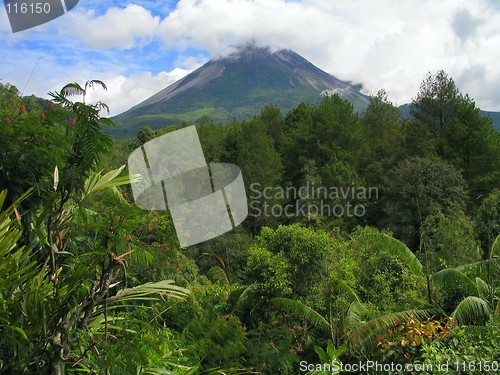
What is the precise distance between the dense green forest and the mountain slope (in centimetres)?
6871

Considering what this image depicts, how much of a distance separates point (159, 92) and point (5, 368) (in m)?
102

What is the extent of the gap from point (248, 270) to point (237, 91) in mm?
97196

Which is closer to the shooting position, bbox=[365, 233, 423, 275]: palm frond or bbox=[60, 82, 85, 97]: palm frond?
bbox=[60, 82, 85, 97]: palm frond

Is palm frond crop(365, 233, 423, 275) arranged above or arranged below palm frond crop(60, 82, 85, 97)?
below

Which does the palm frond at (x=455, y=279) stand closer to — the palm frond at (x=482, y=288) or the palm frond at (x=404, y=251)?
the palm frond at (x=482, y=288)

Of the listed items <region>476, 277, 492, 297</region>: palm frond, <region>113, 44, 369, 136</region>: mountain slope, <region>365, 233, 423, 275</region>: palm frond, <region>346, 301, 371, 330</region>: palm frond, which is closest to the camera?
<region>476, 277, 492, 297</region>: palm frond

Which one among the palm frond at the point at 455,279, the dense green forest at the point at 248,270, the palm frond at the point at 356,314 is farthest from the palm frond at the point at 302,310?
the palm frond at the point at 455,279

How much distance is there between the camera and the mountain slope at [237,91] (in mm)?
91312

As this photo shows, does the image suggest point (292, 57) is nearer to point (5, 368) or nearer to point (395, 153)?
point (395, 153)

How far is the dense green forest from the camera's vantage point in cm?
208

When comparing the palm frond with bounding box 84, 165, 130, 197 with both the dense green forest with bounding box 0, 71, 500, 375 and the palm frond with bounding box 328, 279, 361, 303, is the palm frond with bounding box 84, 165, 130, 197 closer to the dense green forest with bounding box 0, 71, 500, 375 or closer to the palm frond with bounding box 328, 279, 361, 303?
the dense green forest with bounding box 0, 71, 500, 375

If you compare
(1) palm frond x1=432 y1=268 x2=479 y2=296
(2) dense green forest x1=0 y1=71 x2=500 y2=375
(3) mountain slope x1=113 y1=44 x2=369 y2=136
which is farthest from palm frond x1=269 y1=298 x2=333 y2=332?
(3) mountain slope x1=113 y1=44 x2=369 y2=136

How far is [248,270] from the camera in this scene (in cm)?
712

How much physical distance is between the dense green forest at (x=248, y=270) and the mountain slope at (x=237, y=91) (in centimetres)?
6871
